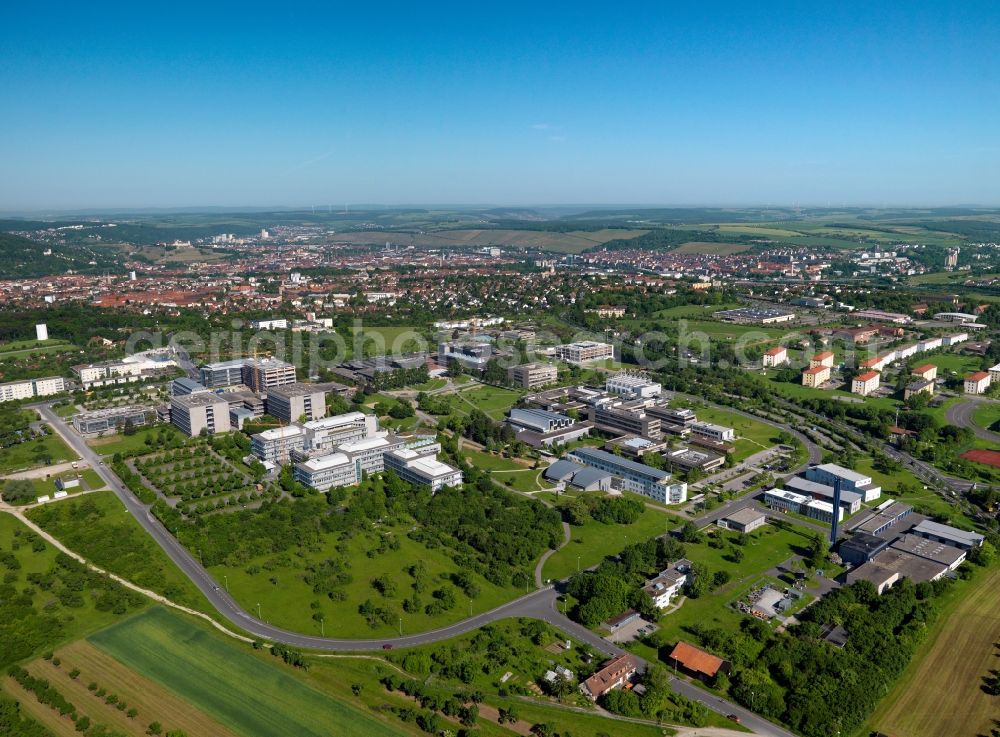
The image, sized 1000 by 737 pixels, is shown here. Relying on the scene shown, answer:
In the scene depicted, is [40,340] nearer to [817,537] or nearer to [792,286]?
[817,537]

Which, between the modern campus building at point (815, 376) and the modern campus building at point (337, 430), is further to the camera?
the modern campus building at point (815, 376)

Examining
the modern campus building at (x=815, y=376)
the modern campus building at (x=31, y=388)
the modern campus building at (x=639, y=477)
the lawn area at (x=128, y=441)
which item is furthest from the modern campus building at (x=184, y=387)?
the modern campus building at (x=815, y=376)

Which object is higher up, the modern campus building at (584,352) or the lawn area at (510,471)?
the modern campus building at (584,352)

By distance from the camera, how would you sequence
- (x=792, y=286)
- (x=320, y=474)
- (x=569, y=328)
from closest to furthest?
(x=320, y=474) < (x=569, y=328) < (x=792, y=286)

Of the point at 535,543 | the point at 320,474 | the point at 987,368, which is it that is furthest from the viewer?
the point at 987,368

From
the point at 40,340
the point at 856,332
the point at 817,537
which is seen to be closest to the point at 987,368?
the point at 856,332

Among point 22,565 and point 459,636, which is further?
point 22,565

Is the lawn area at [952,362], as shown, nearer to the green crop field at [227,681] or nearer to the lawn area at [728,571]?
the lawn area at [728,571]
